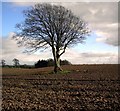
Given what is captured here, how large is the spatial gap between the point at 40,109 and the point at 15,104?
5.56ft

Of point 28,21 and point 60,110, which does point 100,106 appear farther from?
point 28,21

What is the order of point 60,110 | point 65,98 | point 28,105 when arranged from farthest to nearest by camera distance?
point 65,98 < point 28,105 < point 60,110

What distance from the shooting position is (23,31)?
4556 centimetres

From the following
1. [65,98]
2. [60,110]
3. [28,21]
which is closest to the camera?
[60,110]

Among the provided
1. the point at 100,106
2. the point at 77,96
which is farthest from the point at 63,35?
the point at 100,106

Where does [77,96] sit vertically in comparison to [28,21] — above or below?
below

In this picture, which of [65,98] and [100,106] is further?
[65,98]

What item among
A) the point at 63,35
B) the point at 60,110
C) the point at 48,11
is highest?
the point at 48,11

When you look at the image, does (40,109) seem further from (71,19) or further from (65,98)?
(71,19)

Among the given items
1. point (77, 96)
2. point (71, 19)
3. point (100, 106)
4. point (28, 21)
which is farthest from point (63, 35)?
point (100, 106)

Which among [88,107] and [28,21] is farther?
[28,21]

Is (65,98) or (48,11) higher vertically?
(48,11)

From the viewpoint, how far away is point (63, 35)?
46250 millimetres

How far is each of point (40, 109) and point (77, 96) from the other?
12.9 ft
